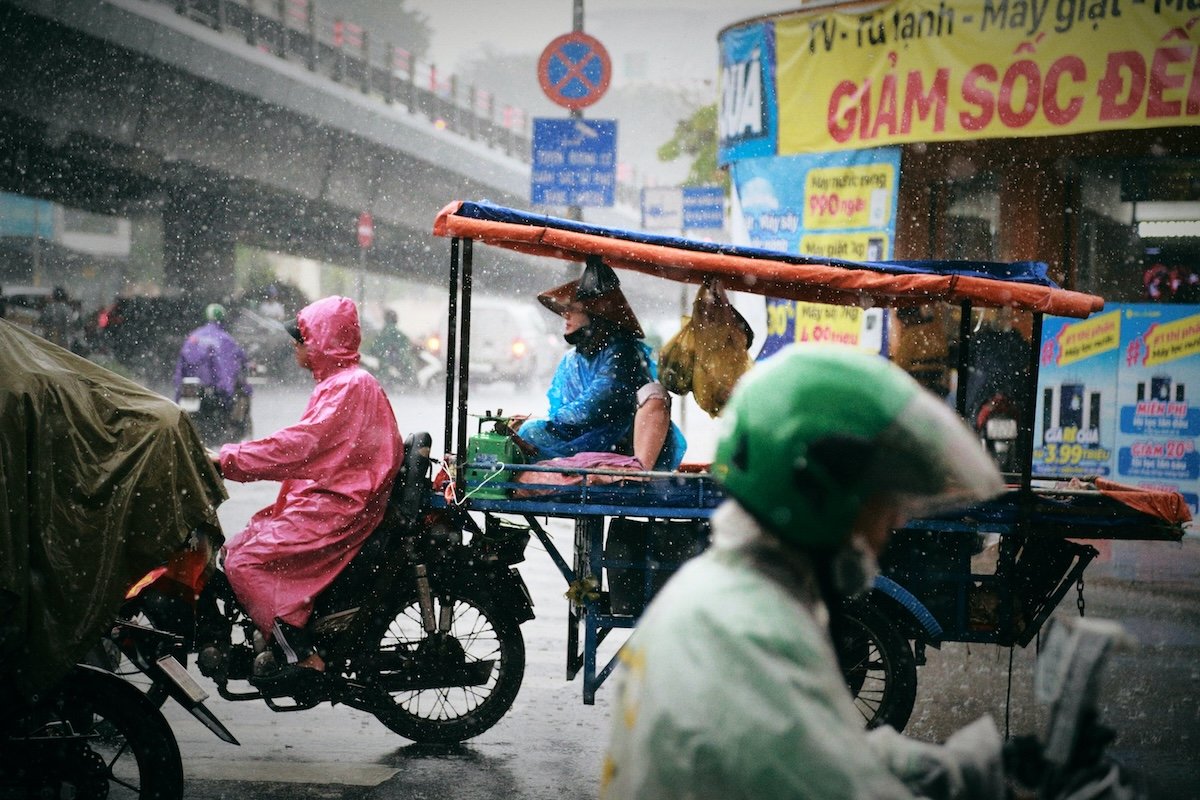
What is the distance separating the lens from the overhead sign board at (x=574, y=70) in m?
12.7

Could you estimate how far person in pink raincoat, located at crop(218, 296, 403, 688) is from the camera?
4.65 meters

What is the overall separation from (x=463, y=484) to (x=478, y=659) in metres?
0.75

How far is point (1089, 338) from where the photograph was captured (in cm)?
1134

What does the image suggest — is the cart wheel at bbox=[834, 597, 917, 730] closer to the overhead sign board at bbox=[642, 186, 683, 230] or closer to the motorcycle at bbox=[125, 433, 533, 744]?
the motorcycle at bbox=[125, 433, 533, 744]

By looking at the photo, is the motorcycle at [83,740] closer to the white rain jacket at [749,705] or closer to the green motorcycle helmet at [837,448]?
the white rain jacket at [749,705]

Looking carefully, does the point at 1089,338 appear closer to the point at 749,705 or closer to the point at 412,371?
the point at 749,705

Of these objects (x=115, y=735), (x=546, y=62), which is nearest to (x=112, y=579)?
(x=115, y=735)

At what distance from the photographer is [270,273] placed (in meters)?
44.7

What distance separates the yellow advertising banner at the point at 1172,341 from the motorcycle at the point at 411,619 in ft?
26.9

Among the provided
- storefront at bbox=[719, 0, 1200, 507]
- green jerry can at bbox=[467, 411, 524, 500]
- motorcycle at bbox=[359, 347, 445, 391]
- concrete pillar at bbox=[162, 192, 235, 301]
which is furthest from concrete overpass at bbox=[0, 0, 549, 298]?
green jerry can at bbox=[467, 411, 524, 500]

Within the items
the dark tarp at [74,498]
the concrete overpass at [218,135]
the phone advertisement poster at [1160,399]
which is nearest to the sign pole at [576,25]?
the phone advertisement poster at [1160,399]

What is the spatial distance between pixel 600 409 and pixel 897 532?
1398 millimetres

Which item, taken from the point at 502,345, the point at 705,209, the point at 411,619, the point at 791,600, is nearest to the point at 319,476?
the point at 411,619

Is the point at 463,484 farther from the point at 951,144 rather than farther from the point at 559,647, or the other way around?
the point at 951,144
